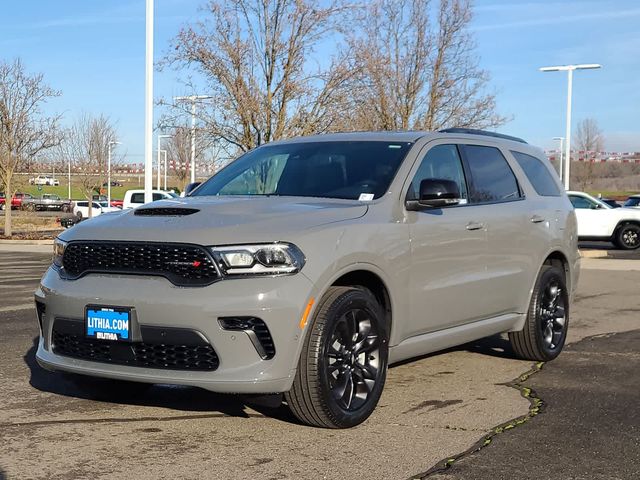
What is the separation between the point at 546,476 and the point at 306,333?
1.40 metres

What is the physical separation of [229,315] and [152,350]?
1.69 feet

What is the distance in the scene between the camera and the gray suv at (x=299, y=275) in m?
4.46

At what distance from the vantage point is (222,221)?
470cm

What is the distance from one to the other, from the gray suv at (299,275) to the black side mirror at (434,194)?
0.04 feet

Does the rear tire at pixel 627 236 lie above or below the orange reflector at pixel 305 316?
below

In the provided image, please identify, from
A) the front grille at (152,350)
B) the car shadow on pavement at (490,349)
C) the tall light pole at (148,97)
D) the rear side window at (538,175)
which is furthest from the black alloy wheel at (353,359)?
the tall light pole at (148,97)

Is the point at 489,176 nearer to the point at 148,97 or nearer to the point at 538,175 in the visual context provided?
the point at 538,175

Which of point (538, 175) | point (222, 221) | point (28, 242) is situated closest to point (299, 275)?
point (222, 221)

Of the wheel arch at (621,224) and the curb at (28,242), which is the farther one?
the curb at (28,242)

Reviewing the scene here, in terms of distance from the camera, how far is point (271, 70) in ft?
63.8

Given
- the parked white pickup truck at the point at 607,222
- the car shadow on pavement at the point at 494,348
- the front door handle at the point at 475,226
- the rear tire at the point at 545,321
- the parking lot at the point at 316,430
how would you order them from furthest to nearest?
the parked white pickup truck at the point at 607,222 < the car shadow on pavement at the point at 494,348 < the rear tire at the point at 545,321 < the front door handle at the point at 475,226 < the parking lot at the point at 316,430

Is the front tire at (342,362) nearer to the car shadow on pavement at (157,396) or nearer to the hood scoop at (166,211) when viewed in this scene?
the car shadow on pavement at (157,396)

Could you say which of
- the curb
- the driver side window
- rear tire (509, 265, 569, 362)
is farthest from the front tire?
the curb

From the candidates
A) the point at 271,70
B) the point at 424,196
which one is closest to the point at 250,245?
the point at 424,196
